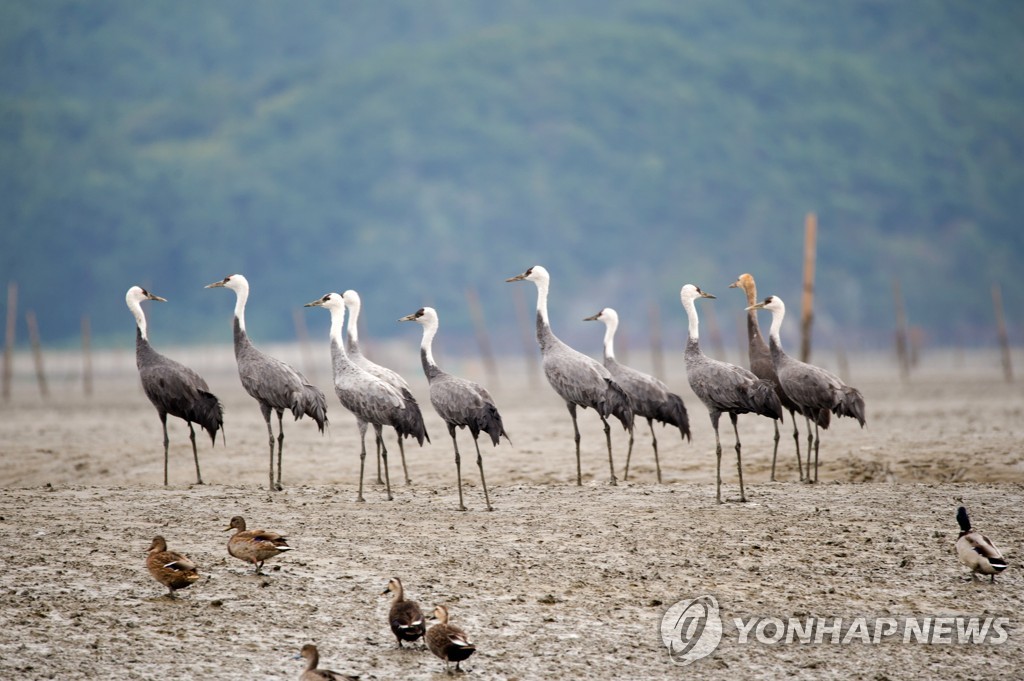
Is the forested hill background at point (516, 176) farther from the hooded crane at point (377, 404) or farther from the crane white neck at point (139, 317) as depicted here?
the hooded crane at point (377, 404)

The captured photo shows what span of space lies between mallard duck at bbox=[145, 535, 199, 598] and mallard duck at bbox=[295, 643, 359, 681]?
1.64 m

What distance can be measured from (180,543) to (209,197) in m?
112

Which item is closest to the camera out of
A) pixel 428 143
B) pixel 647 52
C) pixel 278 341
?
pixel 278 341

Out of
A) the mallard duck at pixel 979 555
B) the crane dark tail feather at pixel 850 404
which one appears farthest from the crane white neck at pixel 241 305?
the mallard duck at pixel 979 555

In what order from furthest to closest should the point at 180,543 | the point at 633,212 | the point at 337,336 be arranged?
the point at 633,212
the point at 337,336
the point at 180,543

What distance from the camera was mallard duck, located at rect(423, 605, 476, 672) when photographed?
9.07 meters

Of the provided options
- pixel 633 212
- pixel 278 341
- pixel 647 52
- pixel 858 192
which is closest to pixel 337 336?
pixel 278 341

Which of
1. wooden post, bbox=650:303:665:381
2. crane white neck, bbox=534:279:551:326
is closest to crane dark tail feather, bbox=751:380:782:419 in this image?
crane white neck, bbox=534:279:551:326

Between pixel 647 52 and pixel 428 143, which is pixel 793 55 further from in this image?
pixel 428 143

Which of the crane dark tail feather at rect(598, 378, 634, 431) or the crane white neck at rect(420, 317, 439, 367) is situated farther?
the crane dark tail feather at rect(598, 378, 634, 431)

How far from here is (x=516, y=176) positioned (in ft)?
407

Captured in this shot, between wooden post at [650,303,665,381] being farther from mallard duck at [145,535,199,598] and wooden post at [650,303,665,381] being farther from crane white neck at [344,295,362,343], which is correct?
mallard duck at [145,535,199,598]

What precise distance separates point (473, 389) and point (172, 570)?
4957 mm

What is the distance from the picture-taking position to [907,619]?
33.9ft
